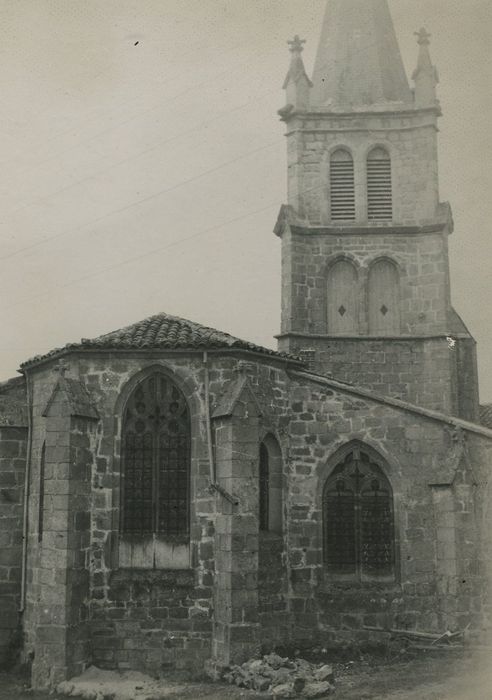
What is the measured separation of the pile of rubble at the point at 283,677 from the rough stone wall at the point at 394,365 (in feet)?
34.9

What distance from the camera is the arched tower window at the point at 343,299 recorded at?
2559 cm

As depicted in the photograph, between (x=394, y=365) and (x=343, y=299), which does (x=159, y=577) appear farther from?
(x=343, y=299)

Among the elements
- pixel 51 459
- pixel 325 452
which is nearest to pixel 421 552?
pixel 325 452

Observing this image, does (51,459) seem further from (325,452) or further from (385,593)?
(385,593)

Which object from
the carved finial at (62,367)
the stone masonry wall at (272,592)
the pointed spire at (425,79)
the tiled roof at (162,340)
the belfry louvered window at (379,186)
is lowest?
the stone masonry wall at (272,592)

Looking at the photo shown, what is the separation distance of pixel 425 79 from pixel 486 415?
1116 cm

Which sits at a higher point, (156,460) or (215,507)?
(156,460)

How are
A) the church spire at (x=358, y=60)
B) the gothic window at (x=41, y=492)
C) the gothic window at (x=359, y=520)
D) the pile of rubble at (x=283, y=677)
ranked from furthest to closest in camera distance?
the church spire at (x=358, y=60), the gothic window at (x=359, y=520), the gothic window at (x=41, y=492), the pile of rubble at (x=283, y=677)

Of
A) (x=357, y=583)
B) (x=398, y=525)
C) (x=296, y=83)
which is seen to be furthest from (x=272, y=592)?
(x=296, y=83)

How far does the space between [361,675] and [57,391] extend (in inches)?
310

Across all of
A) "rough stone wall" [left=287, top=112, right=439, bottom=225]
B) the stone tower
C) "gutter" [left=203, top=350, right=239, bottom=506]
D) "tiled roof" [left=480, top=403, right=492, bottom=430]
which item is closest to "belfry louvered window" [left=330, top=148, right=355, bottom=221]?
the stone tower

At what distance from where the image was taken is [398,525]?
17938 mm

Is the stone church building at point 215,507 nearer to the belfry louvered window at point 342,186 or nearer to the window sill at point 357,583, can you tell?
the window sill at point 357,583

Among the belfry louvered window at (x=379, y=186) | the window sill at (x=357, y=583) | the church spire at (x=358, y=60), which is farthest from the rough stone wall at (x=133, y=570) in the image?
the church spire at (x=358, y=60)
